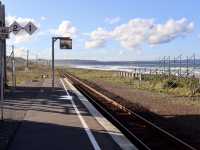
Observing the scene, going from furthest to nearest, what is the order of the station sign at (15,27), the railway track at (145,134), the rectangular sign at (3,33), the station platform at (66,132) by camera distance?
the station sign at (15,27) < the rectangular sign at (3,33) < the railway track at (145,134) < the station platform at (66,132)

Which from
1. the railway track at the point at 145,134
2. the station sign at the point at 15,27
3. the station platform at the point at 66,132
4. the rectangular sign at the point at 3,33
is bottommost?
the railway track at the point at 145,134

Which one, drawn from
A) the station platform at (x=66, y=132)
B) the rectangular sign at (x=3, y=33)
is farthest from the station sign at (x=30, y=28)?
the station platform at (x=66, y=132)

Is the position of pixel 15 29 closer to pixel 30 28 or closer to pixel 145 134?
pixel 30 28

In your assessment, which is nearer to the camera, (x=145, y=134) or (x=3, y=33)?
(x=3, y=33)

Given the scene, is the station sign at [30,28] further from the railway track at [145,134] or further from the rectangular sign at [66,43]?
the rectangular sign at [66,43]

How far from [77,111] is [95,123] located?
4447 millimetres

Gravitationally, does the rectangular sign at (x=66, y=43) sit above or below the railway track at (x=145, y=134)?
above

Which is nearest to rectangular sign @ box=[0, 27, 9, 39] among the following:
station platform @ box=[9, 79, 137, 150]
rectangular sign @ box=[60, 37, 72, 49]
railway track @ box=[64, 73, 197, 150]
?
station platform @ box=[9, 79, 137, 150]

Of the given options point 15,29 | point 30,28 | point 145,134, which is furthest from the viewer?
point 30,28

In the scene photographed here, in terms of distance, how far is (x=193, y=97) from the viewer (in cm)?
3098

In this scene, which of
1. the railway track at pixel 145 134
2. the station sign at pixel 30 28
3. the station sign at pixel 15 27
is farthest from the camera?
the station sign at pixel 30 28

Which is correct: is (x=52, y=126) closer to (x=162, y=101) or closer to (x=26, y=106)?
(x=26, y=106)

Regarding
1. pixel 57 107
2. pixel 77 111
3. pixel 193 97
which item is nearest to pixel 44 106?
pixel 57 107

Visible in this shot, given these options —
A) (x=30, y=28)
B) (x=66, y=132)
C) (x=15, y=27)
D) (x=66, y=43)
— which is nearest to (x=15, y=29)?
(x=15, y=27)
